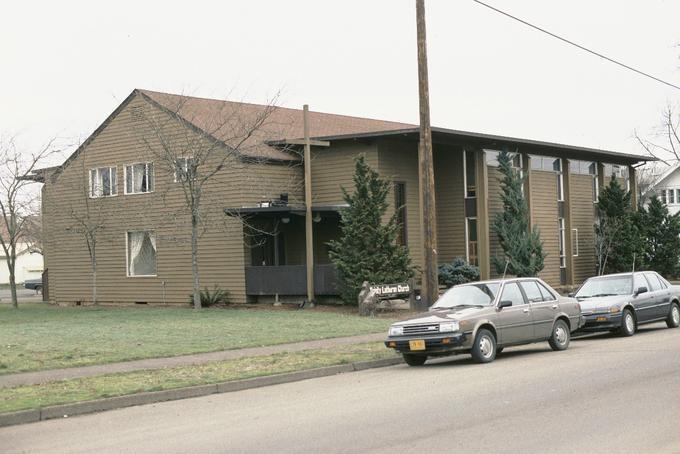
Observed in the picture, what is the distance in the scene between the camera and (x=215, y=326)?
23859 millimetres

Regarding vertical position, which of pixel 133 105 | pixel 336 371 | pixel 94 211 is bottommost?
pixel 336 371

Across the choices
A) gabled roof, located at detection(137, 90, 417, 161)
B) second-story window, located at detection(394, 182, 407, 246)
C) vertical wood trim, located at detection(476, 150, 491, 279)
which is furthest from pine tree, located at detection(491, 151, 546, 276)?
gabled roof, located at detection(137, 90, 417, 161)

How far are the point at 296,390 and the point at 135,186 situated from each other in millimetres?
24918

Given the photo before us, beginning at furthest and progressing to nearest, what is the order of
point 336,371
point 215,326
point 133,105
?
point 133,105 < point 215,326 < point 336,371

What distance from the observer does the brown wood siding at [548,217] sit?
39875mm

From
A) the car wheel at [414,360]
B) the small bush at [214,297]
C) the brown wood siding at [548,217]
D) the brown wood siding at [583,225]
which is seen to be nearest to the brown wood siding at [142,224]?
the small bush at [214,297]

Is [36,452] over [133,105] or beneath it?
beneath

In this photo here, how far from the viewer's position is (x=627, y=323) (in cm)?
2077

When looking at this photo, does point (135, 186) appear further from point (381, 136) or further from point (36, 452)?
point (36, 452)

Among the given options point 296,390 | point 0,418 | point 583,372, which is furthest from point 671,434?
point 0,418

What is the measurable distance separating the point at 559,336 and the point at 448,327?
10.9 ft

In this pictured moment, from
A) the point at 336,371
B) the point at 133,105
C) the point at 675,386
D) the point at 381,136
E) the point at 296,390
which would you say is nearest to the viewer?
the point at 675,386

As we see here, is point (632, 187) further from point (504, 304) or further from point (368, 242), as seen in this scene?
point (504, 304)

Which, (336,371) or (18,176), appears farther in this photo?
(18,176)
